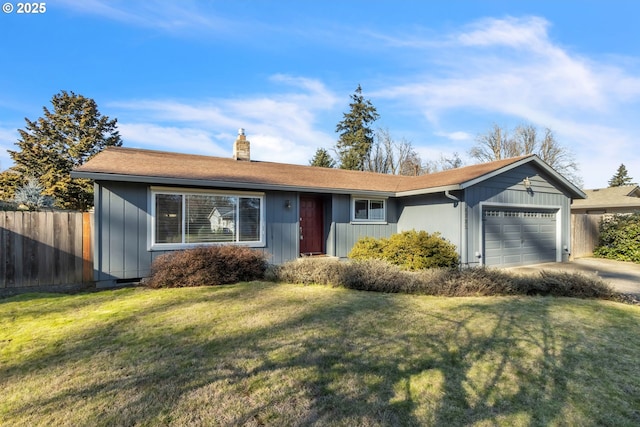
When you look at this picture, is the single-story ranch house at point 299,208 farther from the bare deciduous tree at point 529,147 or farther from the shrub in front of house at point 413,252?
the bare deciduous tree at point 529,147

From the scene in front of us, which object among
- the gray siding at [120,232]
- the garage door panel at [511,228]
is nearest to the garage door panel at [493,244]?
the garage door panel at [511,228]

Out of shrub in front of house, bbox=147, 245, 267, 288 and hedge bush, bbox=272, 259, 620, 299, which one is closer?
hedge bush, bbox=272, 259, 620, 299

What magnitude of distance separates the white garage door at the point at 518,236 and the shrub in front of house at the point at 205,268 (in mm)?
7891

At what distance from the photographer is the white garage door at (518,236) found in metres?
11.0

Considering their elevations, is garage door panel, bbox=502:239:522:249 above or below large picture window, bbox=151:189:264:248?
below

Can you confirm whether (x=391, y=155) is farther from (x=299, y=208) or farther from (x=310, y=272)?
(x=310, y=272)

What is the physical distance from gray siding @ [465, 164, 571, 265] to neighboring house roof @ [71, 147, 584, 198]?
0.36 meters

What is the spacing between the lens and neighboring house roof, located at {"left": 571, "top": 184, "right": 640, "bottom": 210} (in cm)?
2058

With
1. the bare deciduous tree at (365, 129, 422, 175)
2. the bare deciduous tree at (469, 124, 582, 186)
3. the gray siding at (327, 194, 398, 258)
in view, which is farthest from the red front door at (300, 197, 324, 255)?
the bare deciduous tree at (469, 124, 582, 186)

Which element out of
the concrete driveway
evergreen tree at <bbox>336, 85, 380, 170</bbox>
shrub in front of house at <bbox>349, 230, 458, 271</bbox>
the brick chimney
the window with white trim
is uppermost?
evergreen tree at <bbox>336, 85, 380, 170</bbox>

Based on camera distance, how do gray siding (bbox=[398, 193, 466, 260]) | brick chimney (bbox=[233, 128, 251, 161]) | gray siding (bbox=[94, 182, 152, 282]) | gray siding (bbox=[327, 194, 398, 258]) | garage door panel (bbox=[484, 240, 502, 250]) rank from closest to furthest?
gray siding (bbox=[94, 182, 152, 282]), gray siding (bbox=[398, 193, 466, 260]), garage door panel (bbox=[484, 240, 502, 250]), gray siding (bbox=[327, 194, 398, 258]), brick chimney (bbox=[233, 128, 251, 161])

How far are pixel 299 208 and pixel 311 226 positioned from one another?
3.07 feet

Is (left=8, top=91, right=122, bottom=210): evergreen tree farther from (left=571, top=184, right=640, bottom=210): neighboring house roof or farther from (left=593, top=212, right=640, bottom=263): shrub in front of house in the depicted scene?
(left=571, top=184, right=640, bottom=210): neighboring house roof

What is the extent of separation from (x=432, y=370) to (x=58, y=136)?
31334 millimetres
